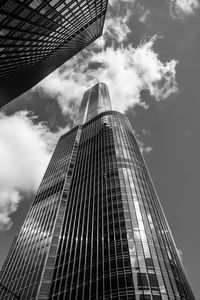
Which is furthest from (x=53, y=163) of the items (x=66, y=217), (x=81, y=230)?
(x=81, y=230)

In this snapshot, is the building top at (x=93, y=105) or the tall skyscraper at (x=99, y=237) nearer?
the tall skyscraper at (x=99, y=237)

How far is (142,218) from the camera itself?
60500mm

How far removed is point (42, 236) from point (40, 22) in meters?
54.1

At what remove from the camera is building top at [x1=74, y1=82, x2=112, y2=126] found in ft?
512

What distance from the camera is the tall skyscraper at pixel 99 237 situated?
1871 inches

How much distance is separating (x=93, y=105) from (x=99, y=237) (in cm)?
12313

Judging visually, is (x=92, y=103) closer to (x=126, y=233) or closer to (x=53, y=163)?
(x=53, y=163)

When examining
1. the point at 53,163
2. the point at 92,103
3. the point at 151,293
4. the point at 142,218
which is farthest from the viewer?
the point at 92,103

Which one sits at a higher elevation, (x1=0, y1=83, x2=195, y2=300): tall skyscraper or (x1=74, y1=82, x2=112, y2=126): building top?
(x1=74, y1=82, x2=112, y2=126): building top

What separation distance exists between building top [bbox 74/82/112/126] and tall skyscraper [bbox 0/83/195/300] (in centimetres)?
5725

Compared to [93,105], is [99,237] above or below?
below

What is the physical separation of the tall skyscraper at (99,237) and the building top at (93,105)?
5725 cm

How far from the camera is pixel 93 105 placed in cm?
17088

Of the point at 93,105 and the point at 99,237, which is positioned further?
the point at 93,105
